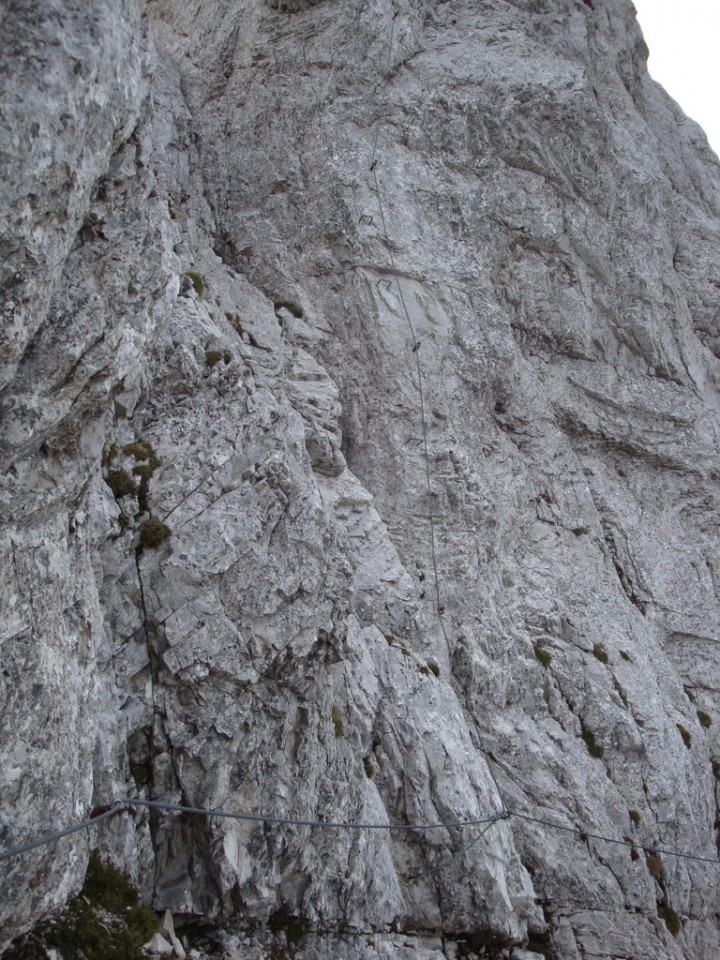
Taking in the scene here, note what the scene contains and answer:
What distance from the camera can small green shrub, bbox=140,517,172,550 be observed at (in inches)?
497

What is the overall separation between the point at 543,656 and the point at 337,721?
5592 millimetres

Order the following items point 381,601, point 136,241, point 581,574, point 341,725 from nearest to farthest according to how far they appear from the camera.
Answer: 1. point 136,241
2. point 341,725
3. point 381,601
4. point 581,574

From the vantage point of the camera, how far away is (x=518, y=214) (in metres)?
22.1

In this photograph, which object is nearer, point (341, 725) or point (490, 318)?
point (341, 725)

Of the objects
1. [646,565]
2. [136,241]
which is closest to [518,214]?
[646,565]

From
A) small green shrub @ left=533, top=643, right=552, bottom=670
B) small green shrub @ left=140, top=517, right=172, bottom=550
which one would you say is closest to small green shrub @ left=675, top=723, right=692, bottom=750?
small green shrub @ left=533, top=643, right=552, bottom=670

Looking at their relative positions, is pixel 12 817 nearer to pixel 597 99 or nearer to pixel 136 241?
pixel 136 241

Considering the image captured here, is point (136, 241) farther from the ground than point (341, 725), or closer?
farther from the ground

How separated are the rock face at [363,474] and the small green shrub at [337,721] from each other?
0.12 meters

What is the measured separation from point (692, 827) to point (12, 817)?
13.5 meters

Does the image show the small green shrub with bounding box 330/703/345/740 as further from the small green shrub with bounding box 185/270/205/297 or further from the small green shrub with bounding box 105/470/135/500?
the small green shrub with bounding box 185/270/205/297

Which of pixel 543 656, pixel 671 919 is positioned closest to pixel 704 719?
pixel 543 656

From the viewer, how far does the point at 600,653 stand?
697 inches

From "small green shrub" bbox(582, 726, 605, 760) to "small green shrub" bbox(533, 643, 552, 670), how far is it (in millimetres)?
1433
